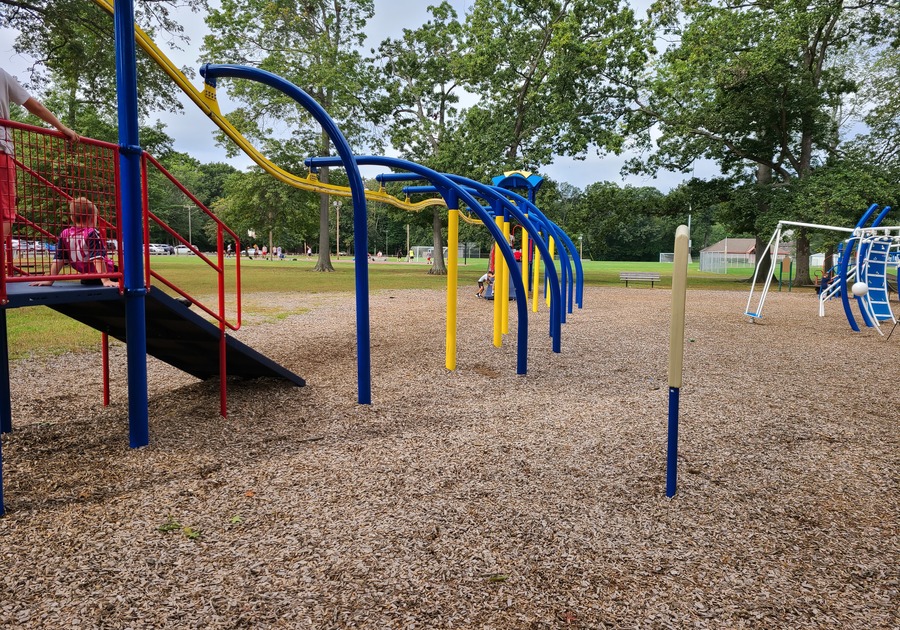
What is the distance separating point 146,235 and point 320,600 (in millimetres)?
2755

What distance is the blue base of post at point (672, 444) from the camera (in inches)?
119

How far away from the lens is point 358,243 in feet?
16.2

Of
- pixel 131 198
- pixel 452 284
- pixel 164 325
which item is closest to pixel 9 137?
pixel 131 198

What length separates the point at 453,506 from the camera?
2.99 m

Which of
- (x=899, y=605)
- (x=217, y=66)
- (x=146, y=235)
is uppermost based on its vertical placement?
(x=217, y=66)

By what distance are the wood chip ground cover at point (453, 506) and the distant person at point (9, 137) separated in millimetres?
1552

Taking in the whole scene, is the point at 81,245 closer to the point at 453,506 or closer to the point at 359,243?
the point at 359,243

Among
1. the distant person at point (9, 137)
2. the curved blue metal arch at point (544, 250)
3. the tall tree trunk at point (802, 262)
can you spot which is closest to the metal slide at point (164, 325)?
the distant person at point (9, 137)

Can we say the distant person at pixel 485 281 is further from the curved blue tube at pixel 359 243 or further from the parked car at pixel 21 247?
the parked car at pixel 21 247

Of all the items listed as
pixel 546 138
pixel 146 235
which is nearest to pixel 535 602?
pixel 146 235

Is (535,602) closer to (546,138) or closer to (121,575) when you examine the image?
(121,575)

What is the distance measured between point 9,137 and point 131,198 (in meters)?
0.73

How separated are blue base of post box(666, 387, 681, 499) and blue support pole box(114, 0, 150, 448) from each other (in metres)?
3.27

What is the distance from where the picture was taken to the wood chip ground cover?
2.17m
